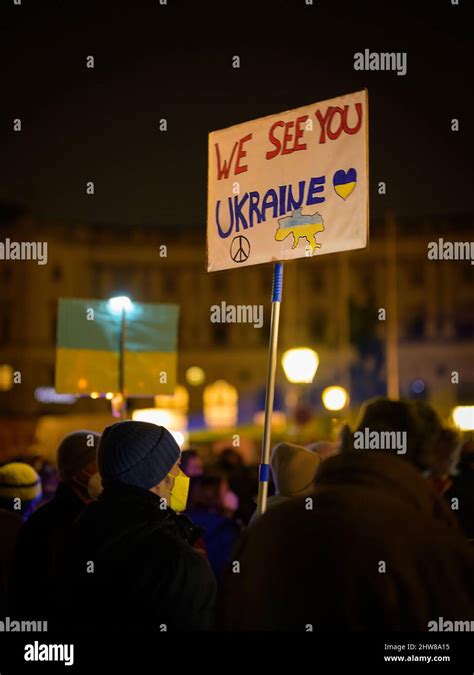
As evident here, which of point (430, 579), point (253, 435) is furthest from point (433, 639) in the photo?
point (253, 435)

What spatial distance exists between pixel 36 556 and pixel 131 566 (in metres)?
1.22

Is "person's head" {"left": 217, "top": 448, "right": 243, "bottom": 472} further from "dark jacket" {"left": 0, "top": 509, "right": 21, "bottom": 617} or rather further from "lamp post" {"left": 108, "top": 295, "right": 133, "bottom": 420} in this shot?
"dark jacket" {"left": 0, "top": 509, "right": 21, "bottom": 617}

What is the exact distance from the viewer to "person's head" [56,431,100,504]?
207 inches

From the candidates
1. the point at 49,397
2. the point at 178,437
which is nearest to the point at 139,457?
the point at 178,437

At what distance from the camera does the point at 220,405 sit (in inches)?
3147

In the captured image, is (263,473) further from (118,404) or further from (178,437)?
(178,437)

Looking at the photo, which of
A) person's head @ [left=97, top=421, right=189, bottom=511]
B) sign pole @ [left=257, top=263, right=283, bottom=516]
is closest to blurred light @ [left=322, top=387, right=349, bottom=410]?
sign pole @ [left=257, top=263, right=283, bottom=516]

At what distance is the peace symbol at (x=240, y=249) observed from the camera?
19.5ft

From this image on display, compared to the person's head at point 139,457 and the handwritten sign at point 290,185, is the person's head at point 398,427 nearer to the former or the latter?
the person's head at point 139,457

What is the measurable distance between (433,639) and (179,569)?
980mm

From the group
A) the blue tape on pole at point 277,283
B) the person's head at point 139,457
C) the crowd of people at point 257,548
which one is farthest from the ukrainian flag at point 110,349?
the person's head at point 139,457

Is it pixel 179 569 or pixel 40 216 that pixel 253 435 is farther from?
pixel 179 569

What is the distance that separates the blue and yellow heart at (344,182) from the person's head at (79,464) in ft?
6.09

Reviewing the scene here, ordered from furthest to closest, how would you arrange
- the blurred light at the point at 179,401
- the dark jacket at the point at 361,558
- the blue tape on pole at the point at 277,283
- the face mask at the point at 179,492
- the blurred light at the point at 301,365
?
the blurred light at the point at 179,401 < the blurred light at the point at 301,365 < the blue tape on pole at the point at 277,283 < the face mask at the point at 179,492 < the dark jacket at the point at 361,558
